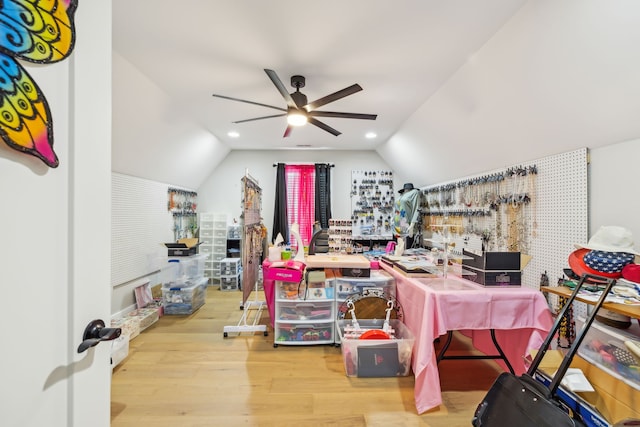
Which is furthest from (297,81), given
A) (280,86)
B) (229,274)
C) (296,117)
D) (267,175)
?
(229,274)

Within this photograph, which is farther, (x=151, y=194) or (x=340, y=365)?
(x=151, y=194)

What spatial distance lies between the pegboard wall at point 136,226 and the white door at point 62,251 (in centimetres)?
291

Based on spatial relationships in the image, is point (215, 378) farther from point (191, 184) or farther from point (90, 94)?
point (191, 184)

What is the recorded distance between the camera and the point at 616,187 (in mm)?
1687

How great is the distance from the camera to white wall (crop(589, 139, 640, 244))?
1.60 meters

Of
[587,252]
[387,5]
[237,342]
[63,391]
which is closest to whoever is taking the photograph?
[63,391]

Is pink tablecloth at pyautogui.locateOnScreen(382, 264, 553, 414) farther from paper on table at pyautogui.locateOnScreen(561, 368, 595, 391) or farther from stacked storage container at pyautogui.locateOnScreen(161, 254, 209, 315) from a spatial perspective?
stacked storage container at pyautogui.locateOnScreen(161, 254, 209, 315)

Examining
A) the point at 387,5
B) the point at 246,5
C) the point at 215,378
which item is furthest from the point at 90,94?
the point at 215,378

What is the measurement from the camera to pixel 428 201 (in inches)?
179

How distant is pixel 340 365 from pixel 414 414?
0.76m

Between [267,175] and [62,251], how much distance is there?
5.05 meters

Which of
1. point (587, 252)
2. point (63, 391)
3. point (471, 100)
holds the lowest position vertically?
point (63, 391)

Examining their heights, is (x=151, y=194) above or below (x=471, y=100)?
below

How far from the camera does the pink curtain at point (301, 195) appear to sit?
18.6 feet
